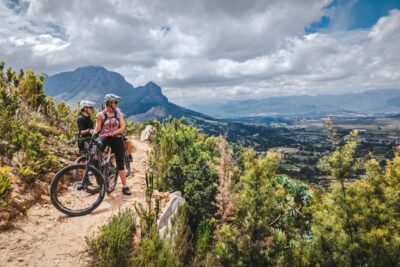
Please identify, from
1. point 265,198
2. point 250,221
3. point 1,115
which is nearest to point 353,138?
point 265,198

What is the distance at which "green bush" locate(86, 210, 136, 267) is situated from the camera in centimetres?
427

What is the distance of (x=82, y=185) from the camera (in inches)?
253

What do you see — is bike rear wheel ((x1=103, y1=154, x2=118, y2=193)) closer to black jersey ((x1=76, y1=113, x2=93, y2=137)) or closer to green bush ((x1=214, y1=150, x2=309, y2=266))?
black jersey ((x1=76, y1=113, x2=93, y2=137))

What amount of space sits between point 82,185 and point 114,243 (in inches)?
97.3

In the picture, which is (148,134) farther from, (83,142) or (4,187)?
(4,187)

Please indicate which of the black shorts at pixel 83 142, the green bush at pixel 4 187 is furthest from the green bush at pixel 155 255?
the black shorts at pixel 83 142

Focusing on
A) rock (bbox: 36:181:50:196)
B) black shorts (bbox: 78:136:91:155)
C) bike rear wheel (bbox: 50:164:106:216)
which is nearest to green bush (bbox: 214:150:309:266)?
bike rear wheel (bbox: 50:164:106:216)

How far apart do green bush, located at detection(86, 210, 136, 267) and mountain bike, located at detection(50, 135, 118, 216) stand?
1.46 metres

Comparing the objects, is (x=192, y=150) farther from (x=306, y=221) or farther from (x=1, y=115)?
(x=1, y=115)

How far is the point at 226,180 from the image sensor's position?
16.5 ft

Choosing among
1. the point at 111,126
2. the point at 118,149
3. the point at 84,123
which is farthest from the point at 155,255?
the point at 84,123

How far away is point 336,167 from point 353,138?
21.0 inches

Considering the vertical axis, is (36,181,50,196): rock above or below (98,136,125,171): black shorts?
below

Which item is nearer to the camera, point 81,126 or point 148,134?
point 81,126
